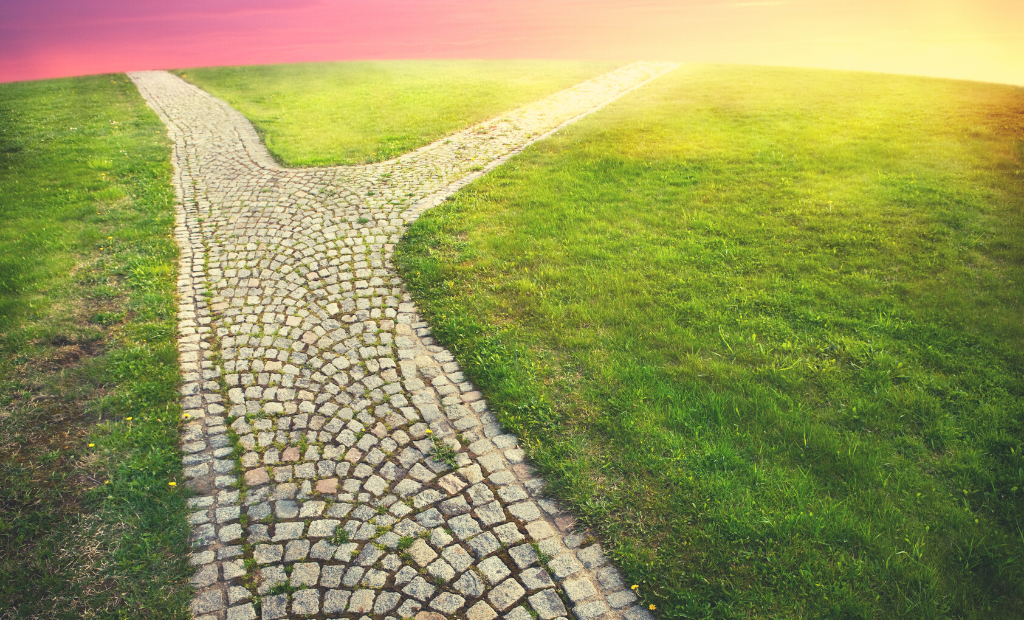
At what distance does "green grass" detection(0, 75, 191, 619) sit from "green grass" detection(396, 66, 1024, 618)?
304 cm

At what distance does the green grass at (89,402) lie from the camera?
389 centimetres

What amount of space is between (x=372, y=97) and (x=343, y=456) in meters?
16.8

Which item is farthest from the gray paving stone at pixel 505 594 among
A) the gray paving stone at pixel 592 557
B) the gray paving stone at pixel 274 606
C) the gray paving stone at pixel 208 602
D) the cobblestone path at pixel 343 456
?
the gray paving stone at pixel 208 602

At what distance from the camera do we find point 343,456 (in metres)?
4.95

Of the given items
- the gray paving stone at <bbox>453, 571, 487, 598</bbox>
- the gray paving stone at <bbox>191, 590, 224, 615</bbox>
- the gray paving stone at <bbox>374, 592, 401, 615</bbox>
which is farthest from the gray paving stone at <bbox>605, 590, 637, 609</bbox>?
the gray paving stone at <bbox>191, 590, 224, 615</bbox>

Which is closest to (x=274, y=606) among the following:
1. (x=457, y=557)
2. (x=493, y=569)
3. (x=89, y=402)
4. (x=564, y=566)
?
(x=457, y=557)

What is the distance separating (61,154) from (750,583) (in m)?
16.3

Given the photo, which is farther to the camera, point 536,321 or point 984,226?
point 984,226

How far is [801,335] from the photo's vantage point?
6043 millimetres

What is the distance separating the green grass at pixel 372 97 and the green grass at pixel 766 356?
14.7ft

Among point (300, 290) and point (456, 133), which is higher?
point (456, 133)

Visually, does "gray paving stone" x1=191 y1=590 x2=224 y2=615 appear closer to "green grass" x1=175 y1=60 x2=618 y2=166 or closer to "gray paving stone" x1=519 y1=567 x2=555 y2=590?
"gray paving stone" x1=519 y1=567 x2=555 y2=590

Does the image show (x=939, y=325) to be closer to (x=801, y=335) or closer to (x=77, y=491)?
(x=801, y=335)

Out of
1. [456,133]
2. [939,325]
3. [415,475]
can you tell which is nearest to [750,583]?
[415,475]
